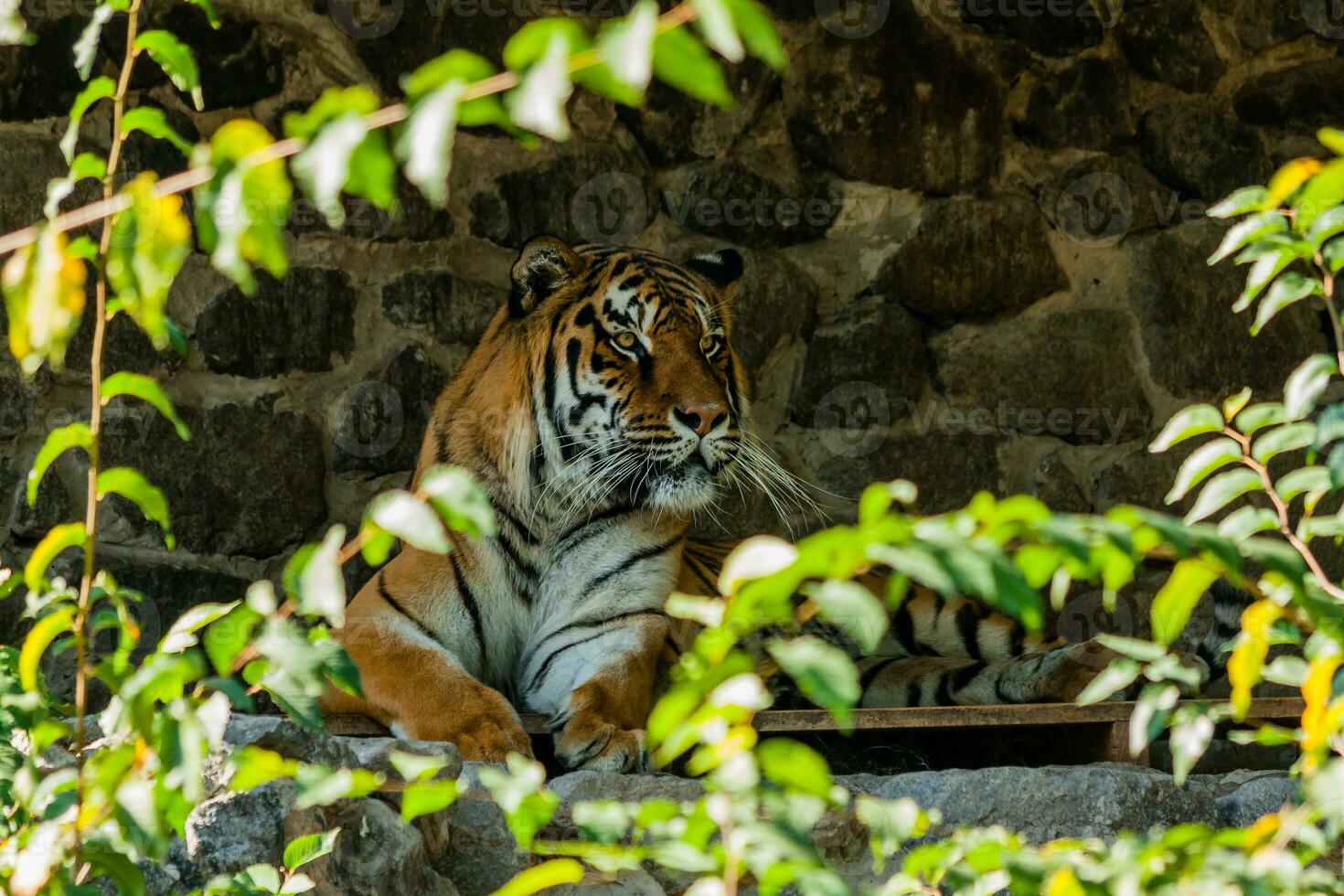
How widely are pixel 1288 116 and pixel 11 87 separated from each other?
11.2ft

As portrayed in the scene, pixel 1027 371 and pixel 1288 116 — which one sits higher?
pixel 1288 116

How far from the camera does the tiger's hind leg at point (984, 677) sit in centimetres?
351

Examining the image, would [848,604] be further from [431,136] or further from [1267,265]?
[1267,265]

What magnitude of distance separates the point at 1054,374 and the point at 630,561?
1.60 meters

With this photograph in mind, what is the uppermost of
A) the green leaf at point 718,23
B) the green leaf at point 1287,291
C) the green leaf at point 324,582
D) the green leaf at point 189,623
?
the green leaf at point 718,23

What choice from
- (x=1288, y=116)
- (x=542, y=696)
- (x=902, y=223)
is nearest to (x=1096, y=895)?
(x=542, y=696)

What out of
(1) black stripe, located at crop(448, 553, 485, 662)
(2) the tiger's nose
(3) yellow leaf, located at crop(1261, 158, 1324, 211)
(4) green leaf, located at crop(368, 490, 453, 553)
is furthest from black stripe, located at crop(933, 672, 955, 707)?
(4) green leaf, located at crop(368, 490, 453, 553)

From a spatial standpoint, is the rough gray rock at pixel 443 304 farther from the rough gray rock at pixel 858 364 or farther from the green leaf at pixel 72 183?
the green leaf at pixel 72 183

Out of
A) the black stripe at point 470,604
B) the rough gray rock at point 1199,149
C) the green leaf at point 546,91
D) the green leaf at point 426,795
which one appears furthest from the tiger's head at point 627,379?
the green leaf at point 546,91

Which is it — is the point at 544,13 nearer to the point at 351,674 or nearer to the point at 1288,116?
the point at 1288,116

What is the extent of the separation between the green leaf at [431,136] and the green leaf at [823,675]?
34 cm

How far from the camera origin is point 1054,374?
441 centimetres

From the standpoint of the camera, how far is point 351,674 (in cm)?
118

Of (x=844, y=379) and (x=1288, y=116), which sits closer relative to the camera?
(x=844, y=379)
